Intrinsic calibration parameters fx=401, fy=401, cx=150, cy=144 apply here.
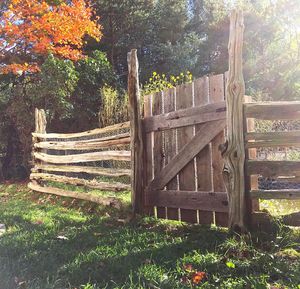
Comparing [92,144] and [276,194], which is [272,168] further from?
[92,144]

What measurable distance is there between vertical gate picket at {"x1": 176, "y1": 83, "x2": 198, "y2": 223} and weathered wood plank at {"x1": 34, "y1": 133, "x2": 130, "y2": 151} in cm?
131

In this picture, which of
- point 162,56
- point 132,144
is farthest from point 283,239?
point 162,56

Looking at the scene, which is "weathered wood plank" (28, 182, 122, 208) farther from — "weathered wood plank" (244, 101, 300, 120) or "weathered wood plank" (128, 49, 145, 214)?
"weathered wood plank" (244, 101, 300, 120)

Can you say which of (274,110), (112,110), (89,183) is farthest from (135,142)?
(112,110)

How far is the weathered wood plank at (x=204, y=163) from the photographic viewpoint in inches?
193

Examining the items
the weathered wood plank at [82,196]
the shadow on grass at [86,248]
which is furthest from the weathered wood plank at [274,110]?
the weathered wood plank at [82,196]

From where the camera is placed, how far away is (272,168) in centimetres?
416

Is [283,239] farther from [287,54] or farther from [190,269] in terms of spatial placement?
[287,54]

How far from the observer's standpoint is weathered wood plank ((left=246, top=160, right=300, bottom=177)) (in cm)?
409

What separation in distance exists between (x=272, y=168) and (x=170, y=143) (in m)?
1.70

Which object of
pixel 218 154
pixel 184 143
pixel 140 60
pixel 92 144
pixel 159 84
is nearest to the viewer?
pixel 218 154

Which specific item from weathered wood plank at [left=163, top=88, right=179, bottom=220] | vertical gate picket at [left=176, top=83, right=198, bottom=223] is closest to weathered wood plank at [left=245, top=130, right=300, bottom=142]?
vertical gate picket at [left=176, top=83, right=198, bottom=223]

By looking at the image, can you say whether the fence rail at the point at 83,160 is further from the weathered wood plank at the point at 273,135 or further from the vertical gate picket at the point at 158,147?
the weathered wood plank at the point at 273,135

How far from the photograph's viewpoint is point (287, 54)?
945 inches
